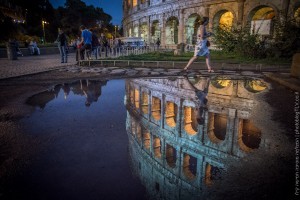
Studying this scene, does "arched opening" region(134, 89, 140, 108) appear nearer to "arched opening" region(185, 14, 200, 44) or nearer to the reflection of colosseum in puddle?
the reflection of colosseum in puddle

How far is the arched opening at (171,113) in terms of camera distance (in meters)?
3.61

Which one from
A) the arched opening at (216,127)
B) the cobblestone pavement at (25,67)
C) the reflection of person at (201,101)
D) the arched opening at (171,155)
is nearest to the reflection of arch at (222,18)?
the cobblestone pavement at (25,67)

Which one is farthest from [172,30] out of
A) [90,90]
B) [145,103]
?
[145,103]

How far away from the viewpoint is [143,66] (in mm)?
11398

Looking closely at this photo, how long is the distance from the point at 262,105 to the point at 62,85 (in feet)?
17.2

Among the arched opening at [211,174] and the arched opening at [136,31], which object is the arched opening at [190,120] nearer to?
the arched opening at [211,174]

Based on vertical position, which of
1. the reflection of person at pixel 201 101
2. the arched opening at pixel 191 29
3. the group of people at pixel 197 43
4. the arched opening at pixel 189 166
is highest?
the arched opening at pixel 191 29

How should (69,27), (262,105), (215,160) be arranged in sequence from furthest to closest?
(69,27) → (262,105) → (215,160)

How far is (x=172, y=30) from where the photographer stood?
108ft

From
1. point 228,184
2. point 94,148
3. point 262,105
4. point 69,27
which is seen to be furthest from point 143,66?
point 69,27

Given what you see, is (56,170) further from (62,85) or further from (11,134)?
(62,85)

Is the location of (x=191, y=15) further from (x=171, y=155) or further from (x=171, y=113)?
(x=171, y=155)

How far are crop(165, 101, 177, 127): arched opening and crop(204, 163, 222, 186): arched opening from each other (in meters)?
1.21

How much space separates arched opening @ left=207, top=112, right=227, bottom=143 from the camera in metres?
3.06
